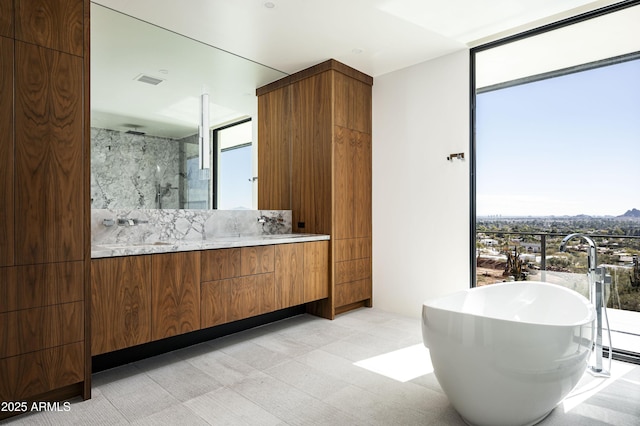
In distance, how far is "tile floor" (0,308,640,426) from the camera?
1.93m

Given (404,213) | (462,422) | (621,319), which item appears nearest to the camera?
(462,422)

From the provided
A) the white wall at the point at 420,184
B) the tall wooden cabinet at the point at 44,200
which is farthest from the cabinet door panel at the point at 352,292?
the tall wooden cabinet at the point at 44,200

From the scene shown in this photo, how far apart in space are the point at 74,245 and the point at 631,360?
3904mm

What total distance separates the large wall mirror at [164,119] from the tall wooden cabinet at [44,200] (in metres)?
0.61

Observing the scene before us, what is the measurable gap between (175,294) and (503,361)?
208 cm

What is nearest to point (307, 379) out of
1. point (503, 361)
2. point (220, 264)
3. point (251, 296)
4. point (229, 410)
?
point (229, 410)

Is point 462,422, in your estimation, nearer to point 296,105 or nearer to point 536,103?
point 536,103

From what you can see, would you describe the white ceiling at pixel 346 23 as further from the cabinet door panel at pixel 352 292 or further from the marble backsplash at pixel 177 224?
the cabinet door panel at pixel 352 292

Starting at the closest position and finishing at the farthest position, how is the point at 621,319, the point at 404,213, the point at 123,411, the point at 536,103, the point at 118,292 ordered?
the point at 123,411 → the point at 118,292 → the point at 621,319 → the point at 536,103 → the point at 404,213

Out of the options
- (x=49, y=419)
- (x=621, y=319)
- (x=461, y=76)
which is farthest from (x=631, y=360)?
(x=49, y=419)

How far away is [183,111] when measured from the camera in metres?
3.24

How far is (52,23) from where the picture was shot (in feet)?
6.66

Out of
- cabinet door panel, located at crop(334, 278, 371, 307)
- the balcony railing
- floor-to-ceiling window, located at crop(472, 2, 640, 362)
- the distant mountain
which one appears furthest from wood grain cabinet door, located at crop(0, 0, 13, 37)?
the distant mountain

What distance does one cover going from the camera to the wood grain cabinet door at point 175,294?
8.11 ft
